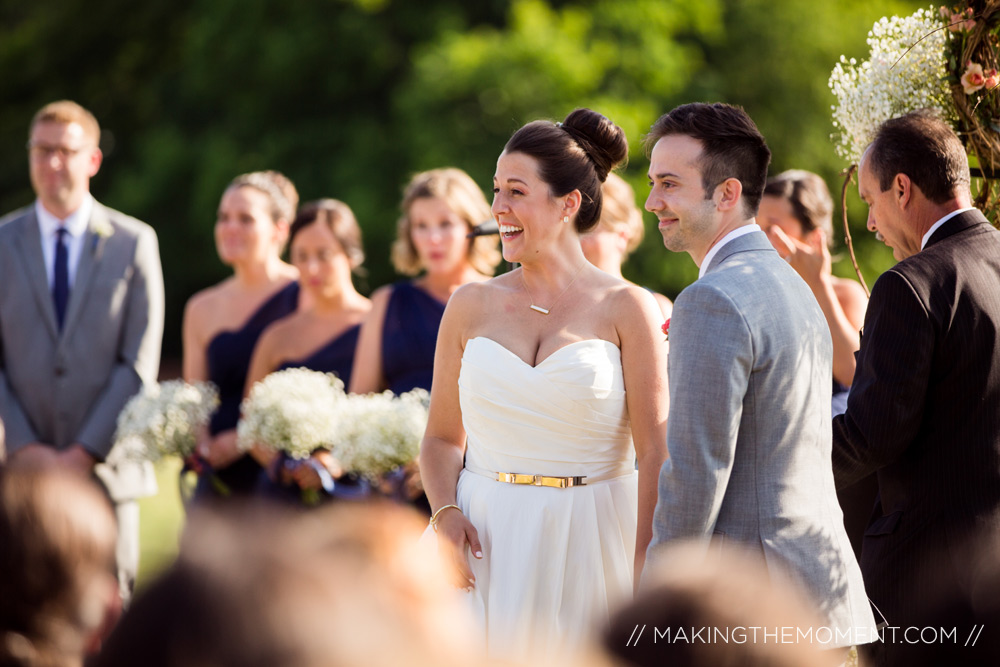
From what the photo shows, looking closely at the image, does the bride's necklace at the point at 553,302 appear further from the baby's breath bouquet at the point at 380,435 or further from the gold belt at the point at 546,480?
the baby's breath bouquet at the point at 380,435

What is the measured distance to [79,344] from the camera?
6.55 meters

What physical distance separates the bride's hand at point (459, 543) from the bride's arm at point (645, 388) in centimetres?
59

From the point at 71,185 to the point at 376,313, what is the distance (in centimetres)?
217

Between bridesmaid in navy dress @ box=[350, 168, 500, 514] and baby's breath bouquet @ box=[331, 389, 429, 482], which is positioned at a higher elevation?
bridesmaid in navy dress @ box=[350, 168, 500, 514]

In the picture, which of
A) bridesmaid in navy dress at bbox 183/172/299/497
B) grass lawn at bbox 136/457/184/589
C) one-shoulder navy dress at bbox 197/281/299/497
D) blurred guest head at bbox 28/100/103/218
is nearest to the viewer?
blurred guest head at bbox 28/100/103/218

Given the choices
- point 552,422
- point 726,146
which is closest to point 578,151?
point 726,146

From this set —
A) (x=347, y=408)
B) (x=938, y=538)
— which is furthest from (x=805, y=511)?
(x=347, y=408)

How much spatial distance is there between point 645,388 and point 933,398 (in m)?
0.94

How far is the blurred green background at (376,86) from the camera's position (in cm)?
1809

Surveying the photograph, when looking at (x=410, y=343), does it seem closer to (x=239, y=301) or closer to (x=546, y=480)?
(x=239, y=301)

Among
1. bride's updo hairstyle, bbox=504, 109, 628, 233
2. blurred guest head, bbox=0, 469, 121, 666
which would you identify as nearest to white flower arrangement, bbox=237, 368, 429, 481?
bride's updo hairstyle, bbox=504, 109, 628, 233

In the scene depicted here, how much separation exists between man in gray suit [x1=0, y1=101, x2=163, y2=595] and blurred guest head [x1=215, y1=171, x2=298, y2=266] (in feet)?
1.86

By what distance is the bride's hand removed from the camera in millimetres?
3705

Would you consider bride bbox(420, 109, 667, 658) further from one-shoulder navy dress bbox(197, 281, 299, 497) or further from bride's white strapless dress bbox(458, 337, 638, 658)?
one-shoulder navy dress bbox(197, 281, 299, 497)
